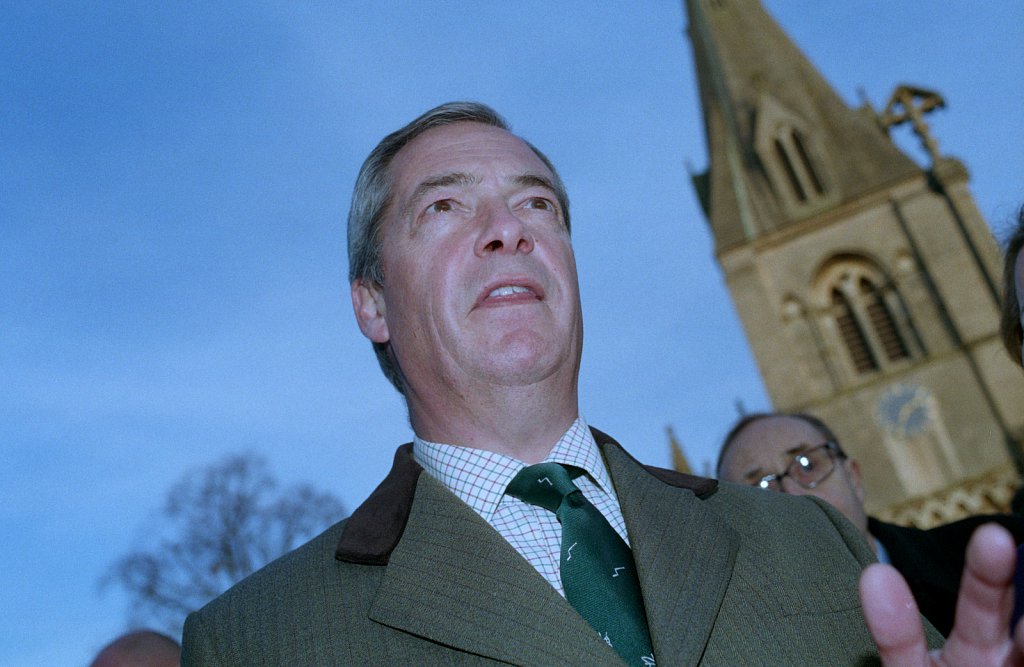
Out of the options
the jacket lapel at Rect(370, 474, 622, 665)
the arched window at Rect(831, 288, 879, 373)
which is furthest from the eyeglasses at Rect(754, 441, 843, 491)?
the arched window at Rect(831, 288, 879, 373)

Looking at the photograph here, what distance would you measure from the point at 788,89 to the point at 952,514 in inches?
686

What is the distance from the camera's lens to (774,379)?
2852 cm

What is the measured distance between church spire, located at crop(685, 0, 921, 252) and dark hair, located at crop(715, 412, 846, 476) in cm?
2616

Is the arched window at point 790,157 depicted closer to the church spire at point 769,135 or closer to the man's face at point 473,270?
the church spire at point 769,135

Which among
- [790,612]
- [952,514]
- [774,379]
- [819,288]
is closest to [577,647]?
[790,612]

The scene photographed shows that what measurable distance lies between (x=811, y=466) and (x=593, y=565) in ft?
9.22

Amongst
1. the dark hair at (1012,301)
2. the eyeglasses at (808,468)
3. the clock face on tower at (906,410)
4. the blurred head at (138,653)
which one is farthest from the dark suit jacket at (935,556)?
the clock face on tower at (906,410)

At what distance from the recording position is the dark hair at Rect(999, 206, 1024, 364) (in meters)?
2.71

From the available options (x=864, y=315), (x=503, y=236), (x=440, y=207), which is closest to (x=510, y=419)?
(x=503, y=236)

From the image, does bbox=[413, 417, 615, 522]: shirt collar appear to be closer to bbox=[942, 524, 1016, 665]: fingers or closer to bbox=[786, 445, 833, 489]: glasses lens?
bbox=[942, 524, 1016, 665]: fingers

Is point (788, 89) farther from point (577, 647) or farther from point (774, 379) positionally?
point (577, 647)

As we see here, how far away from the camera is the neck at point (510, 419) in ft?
8.09

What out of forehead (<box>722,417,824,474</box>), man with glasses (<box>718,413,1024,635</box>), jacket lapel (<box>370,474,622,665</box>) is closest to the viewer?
jacket lapel (<box>370,474,622,665</box>)

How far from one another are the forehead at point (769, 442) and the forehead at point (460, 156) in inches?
94.2
